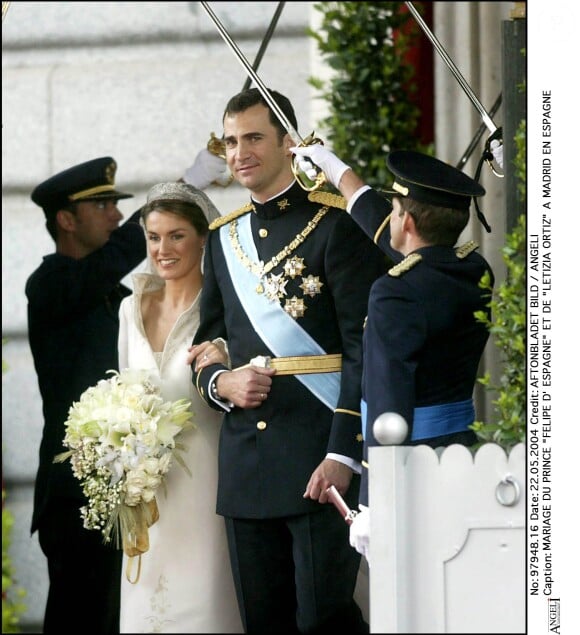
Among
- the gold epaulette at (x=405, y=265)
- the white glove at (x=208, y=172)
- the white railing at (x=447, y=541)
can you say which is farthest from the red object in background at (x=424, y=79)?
the white railing at (x=447, y=541)

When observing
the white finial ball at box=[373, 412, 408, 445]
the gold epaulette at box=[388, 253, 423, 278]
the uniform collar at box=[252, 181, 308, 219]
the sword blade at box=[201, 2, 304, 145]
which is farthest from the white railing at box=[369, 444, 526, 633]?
the sword blade at box=[201, 2, 304, 145]

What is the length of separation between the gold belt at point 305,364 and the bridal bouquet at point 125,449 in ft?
0.96

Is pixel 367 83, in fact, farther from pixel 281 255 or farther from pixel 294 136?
pixel 281 255

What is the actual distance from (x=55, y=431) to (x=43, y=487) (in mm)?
168

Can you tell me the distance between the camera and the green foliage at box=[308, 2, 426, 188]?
16.7 feet

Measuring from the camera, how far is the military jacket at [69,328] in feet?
14.5

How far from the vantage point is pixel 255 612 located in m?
4.03

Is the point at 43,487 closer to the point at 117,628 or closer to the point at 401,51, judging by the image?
the point at 117,628

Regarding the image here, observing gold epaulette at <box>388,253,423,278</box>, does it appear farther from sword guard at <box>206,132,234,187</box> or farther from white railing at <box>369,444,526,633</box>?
sword guard at <box>206,132,234,187</box>

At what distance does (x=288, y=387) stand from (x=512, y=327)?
0.62 metres

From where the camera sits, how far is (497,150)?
3.97 meters

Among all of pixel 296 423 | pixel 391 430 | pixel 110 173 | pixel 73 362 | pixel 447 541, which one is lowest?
pixel 447 541

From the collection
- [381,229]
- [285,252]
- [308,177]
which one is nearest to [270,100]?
[308,177]

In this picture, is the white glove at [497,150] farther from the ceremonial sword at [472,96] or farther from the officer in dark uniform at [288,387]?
the officer in dark uniform at [288,387]
